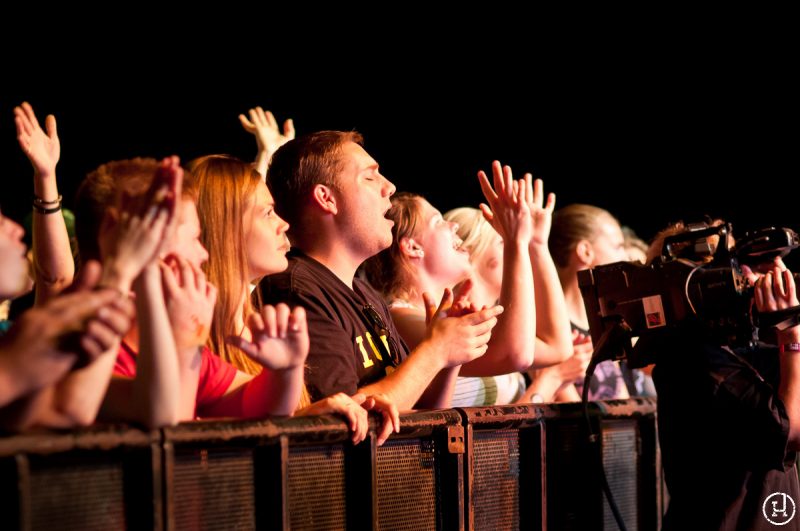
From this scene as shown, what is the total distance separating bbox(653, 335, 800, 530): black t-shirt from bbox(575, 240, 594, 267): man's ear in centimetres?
115

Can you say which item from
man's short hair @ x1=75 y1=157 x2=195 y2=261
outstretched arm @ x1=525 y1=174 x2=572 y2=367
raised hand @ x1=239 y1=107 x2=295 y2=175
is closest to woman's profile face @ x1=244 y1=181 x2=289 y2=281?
man's short hair @ x1=75 y1=157 x2=195 y2=261

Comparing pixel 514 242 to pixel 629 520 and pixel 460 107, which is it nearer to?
pixel 629 520

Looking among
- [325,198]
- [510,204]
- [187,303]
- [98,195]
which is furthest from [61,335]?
[510,204]

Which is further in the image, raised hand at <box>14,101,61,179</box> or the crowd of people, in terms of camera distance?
raised hand at <box>14,101,61,179</box>

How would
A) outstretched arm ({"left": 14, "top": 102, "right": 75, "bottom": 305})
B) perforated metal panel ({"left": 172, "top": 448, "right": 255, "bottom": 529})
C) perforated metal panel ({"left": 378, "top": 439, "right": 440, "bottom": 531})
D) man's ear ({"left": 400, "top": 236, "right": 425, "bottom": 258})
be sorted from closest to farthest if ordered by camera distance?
perforated metal panel ({"left": 172, "top": 448, "right": 255, "bottom": 529}) < perforated metal panel ({"left": 378, "top": 439, "right": 440, "bottom": 531}) < outstretched arm ({"left": 14, "top": 102, "right": 75, "bottom": 305}) < man's ear ({"left": 400, "top": 236, "right": 425, "bottom": 258})

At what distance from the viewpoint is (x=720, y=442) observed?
224 cm

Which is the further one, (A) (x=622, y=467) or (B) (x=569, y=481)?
(A) (x=622, y=467)

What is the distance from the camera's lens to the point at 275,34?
4414 millimetres

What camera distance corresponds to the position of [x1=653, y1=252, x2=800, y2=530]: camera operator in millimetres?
2209

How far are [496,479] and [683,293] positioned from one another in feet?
2.07

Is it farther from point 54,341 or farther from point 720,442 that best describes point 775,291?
point 54,341

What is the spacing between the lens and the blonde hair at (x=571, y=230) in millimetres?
3484

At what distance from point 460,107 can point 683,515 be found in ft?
10.2

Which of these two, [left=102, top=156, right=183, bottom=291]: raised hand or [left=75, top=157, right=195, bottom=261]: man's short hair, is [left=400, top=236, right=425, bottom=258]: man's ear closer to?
[left=75, top=157, right=195, bottom=261]: man's short hair
